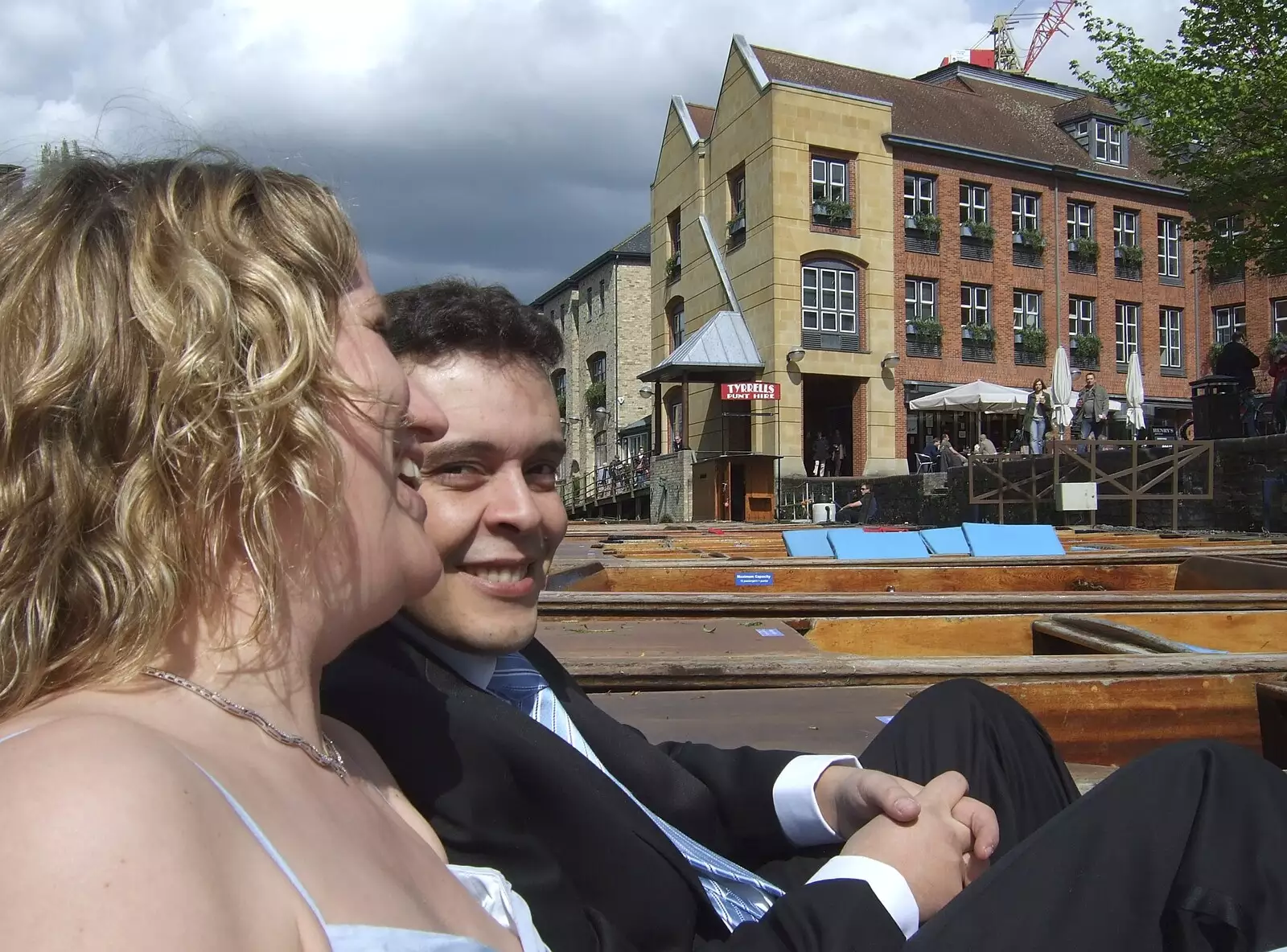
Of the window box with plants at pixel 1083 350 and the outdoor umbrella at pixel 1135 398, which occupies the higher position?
the window box with plants at pixel 1083 350

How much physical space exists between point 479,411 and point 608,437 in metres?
32.8

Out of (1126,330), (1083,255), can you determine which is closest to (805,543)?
(1083,255)

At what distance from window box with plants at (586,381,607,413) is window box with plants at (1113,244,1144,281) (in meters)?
Result: 16.4

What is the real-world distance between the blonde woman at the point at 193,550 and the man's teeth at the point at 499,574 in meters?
0.60

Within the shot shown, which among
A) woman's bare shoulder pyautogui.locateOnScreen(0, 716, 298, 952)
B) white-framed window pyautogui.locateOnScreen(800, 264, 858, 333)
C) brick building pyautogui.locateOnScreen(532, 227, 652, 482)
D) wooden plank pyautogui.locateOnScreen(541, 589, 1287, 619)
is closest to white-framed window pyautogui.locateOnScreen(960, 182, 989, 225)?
white-framed window pyautogui.locateOnScreen(800, 264, 858, 333)

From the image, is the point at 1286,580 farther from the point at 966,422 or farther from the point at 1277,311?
the point at 1277,311

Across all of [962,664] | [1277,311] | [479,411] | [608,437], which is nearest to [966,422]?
[1277,311]

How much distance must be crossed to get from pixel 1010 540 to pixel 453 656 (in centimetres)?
708

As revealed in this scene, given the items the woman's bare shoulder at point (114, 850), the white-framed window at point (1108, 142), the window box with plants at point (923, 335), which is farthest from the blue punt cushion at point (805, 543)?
the white-framed window at point (1108, 142)

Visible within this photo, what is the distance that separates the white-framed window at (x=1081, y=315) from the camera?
1038 inches

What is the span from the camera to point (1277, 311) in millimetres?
27344

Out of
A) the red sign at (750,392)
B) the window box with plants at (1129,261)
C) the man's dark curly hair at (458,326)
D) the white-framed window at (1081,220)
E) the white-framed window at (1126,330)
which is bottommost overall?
the man's dark curly hair at (458,326)

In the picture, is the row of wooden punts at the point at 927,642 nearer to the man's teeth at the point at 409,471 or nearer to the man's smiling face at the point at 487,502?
the man's smiling face at the point at 487,502

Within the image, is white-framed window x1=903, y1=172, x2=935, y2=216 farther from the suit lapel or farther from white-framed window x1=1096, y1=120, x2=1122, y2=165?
the suit lapel
